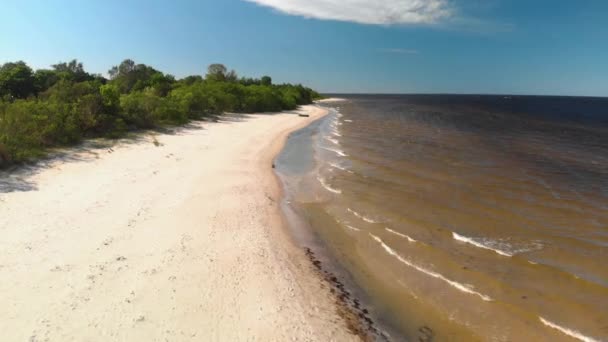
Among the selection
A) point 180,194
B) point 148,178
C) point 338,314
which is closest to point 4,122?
point 148,178

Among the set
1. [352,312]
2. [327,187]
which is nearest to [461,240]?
[352,312]

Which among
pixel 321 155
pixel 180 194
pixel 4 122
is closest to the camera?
pixel 180 194

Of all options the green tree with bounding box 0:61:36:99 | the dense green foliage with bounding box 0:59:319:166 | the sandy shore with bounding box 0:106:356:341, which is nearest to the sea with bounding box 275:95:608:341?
the sandy shore with bounding box 0:106:356:341

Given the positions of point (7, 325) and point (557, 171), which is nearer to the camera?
point (7, 325)

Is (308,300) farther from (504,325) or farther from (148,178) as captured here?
(148,178)

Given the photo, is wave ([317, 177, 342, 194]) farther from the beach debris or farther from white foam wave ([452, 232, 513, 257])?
the beach debris

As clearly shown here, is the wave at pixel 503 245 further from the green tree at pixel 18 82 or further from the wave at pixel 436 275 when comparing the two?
the green tree at pixel 18 82
